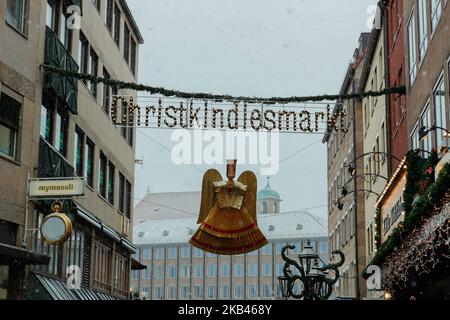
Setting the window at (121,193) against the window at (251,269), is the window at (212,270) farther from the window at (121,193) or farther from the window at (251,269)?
the window at (121,193)

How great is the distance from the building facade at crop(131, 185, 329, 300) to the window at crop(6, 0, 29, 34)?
105156 millimetres

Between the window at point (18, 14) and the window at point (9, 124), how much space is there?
76.2 inches

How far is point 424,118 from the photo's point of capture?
2472 centimetres

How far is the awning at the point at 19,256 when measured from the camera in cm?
1919

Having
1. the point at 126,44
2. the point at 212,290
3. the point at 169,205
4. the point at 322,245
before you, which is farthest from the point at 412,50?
the point at 169,205

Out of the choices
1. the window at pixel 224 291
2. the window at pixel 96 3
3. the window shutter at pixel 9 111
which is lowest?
the window shutter at pixel 9 111

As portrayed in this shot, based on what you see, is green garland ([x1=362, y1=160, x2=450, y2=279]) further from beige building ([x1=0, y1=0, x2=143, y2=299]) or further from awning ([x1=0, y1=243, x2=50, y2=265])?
beige building ([x1=0, y1=0, x2=143, y2=299])

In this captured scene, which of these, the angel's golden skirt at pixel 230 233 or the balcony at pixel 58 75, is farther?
the angel's golden skirt at pixel 230 233

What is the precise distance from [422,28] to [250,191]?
7.23 m

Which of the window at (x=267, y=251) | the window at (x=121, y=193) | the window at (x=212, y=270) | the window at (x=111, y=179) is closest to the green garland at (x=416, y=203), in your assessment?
the window at (x=111, y=179)

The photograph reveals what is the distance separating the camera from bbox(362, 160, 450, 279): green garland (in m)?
→ 15.1

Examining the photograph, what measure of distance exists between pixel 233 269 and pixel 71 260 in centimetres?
10397

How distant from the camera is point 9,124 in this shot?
884 inches

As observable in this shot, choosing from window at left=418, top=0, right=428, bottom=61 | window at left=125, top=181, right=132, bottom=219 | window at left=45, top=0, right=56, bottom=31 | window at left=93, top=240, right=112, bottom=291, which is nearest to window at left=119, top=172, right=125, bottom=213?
window at left=125, top=181, right=132, bottom=219
